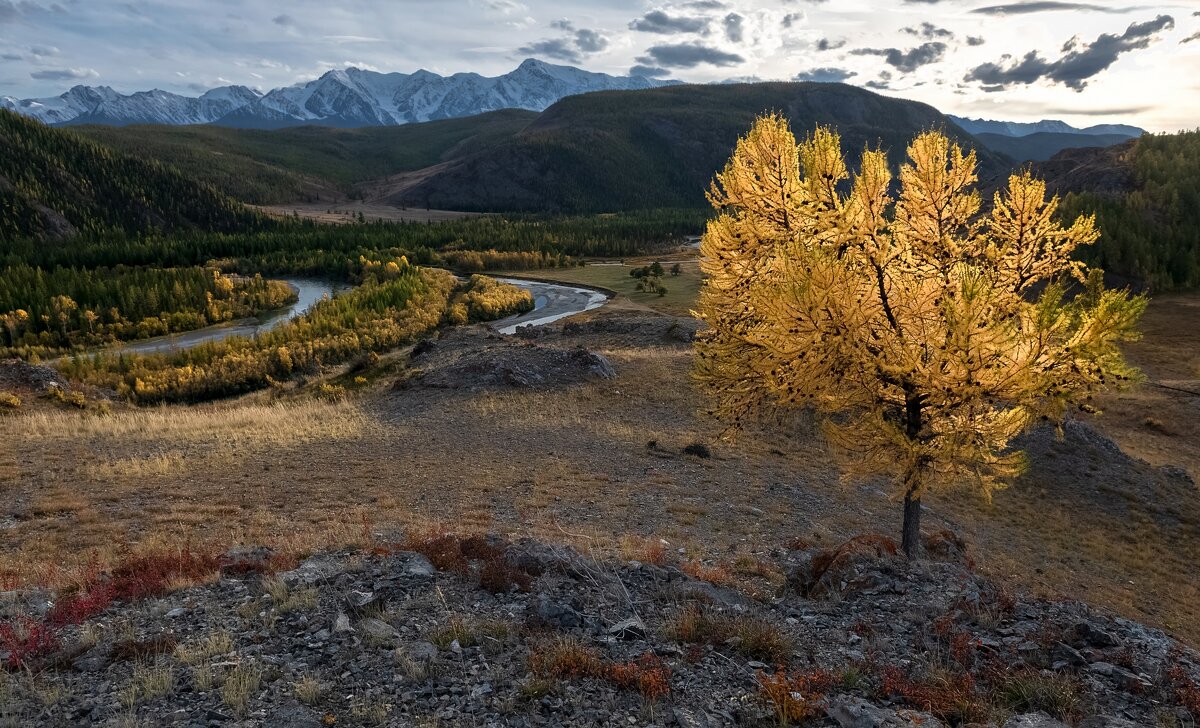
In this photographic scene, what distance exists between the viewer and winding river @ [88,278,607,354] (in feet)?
182

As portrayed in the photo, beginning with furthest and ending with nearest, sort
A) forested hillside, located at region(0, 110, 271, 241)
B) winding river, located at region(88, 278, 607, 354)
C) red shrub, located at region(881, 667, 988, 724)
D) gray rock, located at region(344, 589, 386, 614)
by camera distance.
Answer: forested hillside, located at region(0, 110, 271, 241) → winding river, located at region(88, 278, 607, 354) → gray rock, located at region(344, 589, 386, 614) → red shrub, located at region(881, 667, 988, 724)

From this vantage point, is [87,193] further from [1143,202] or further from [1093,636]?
[1143,202]

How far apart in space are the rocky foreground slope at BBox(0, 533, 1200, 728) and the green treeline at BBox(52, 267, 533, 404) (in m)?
35.6

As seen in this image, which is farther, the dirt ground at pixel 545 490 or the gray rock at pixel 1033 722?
the dirt ground at pixel 545 490

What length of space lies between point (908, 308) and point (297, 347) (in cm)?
4550

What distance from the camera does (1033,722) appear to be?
6.90 metres

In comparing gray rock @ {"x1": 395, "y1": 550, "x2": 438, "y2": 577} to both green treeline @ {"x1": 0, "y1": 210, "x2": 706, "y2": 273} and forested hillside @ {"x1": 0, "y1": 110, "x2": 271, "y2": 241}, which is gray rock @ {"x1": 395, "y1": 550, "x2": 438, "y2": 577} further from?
forested hillside @ {"x1": 0, "y1": 110, "x2": 271, "y2": 241}

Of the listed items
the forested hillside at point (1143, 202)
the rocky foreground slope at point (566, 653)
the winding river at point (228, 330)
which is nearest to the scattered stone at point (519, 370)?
the rocky foreground slope at point (566, 653)

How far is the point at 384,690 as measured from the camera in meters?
7.25

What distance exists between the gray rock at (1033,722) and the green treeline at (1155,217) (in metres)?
65.4

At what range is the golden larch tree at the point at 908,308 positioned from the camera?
9.59 meters

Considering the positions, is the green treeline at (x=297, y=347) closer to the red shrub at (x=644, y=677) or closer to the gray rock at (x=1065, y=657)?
the red shrub at (x=644, y=677)

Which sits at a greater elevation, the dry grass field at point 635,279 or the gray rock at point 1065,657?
the gray rock at point 1065,657

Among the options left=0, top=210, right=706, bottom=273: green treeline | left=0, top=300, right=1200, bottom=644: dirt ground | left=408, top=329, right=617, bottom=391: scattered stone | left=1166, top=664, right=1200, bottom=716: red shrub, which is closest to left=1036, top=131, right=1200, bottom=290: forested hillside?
left=0, top=300, right=1200, bottom=644: dirt ground
